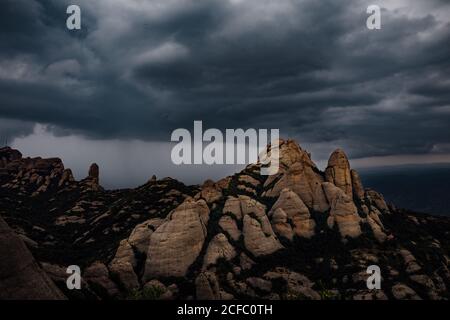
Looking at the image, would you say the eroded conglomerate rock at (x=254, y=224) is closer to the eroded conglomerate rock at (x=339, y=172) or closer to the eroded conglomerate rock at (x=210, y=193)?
the eroded conglomerate rock at (x=210, y=193)

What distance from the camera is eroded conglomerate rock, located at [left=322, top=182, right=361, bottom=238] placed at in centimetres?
15250

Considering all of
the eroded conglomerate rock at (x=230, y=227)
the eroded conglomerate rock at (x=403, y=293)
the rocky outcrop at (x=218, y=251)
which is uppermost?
the eroded conglomerate rock at (x=230, y=227)

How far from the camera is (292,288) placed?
115062 millimetres

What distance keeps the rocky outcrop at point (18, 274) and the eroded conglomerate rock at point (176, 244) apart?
76.2 meters

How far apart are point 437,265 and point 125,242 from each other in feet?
386

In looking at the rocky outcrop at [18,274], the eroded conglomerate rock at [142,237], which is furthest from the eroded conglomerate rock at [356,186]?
the rocky outcrop at [18,274]

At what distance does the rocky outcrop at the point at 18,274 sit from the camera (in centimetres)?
4362

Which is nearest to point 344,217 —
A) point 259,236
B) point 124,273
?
point 259,236

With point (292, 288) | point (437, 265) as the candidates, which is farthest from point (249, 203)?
point (437, 265)

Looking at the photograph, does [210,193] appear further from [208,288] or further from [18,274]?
[18,274]

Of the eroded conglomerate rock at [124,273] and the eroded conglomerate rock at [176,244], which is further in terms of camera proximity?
the eroded conglomerate rock at [176,244]

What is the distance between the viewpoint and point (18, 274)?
4494 cm

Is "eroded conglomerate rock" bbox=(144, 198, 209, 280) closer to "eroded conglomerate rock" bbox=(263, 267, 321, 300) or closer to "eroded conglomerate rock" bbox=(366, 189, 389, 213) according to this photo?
"eroded conglomerate rock" bbox=(263, 267, 321, 300)
